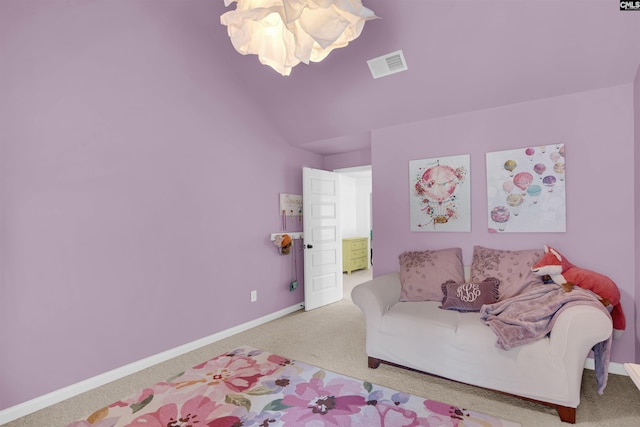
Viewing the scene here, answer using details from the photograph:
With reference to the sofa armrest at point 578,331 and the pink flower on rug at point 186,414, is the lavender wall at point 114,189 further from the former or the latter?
the sofa armrest at point 578,331

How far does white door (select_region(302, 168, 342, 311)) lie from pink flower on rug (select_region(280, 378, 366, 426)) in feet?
6.32

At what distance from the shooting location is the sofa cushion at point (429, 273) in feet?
9.42

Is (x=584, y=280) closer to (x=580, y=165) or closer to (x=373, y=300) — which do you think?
(x=580, y=165)

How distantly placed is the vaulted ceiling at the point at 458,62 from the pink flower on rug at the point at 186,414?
2.91 meters

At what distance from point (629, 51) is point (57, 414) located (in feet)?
15.1

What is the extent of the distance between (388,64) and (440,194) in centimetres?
→ 135

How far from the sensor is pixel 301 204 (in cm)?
454

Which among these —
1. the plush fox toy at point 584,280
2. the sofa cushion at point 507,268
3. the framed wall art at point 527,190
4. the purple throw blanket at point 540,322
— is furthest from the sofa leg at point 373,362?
the framed wall art at point 527,190

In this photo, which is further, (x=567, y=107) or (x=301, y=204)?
(x=301, y=204)

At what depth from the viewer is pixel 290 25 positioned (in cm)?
139

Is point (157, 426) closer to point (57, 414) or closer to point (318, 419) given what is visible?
point (57, 414)

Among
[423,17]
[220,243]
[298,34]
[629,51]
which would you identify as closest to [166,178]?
[220,243]

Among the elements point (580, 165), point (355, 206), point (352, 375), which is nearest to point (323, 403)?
point (352, 375)

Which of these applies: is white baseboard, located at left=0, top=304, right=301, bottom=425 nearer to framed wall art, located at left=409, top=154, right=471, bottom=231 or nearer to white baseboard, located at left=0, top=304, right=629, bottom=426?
white baseboard, located at left=0, top=304, right=629, bottom=426
